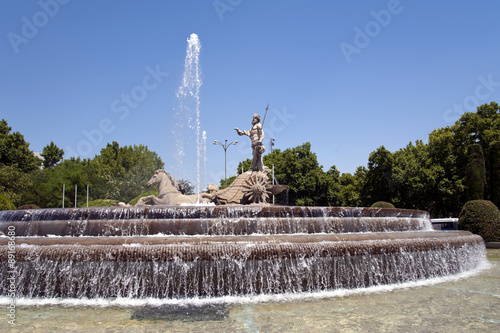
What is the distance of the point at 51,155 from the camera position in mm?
71812

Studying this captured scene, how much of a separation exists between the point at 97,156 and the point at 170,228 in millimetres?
65632

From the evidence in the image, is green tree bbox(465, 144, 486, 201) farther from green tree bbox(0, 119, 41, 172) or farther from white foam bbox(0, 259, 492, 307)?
green tree bbox(0, 119, 41, 172)

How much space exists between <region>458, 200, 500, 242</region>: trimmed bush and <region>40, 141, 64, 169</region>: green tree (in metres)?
70.6

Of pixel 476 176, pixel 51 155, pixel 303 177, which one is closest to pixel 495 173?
pixel 476 176

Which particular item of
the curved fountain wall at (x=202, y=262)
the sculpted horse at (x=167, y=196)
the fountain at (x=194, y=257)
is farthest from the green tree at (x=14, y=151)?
the curved fountain wall at (x=202, y=262)

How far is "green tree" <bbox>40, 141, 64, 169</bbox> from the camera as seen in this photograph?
71.7 m

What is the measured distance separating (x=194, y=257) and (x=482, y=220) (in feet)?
61.8

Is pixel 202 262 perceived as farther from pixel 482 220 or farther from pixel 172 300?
pixel 482 220

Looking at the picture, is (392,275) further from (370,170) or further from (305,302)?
(370,170)

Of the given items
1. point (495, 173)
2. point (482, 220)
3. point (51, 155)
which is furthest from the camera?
point (51, 155)

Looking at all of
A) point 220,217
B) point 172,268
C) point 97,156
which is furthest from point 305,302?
point 97,156

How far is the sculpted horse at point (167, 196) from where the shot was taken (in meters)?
17.5

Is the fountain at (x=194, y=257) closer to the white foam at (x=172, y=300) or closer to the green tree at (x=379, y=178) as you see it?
the white foam at (x=172, y=300)

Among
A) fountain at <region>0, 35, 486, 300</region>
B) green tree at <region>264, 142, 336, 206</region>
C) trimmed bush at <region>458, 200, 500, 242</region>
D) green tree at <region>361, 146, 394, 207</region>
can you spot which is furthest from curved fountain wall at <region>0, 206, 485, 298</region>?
green tree at <region>264, 142, 336, 206</region>
